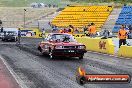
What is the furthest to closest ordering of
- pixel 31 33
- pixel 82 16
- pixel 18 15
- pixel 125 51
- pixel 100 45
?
pixel 18 15, pixel 82 16, pixel 31 33, pixel 100 45, pixel 125 51

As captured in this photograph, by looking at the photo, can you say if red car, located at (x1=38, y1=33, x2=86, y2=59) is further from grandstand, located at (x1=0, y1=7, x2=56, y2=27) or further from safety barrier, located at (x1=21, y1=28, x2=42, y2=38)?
grandstand, located at (x1=0, y1=7, x2=56, y2=27)

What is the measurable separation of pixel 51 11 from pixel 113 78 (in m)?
73.2

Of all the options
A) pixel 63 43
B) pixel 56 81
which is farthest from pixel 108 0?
pixel 56 81

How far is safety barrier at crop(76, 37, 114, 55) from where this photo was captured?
85.3 feet

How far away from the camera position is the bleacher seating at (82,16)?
6744 cm

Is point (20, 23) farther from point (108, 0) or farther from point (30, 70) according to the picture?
point (30, 70)

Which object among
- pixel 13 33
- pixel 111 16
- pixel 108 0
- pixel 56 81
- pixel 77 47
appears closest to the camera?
pixel 56 81

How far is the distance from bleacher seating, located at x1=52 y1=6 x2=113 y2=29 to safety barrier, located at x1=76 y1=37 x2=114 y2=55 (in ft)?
115

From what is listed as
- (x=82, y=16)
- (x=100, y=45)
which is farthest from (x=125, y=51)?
(x=82, y=16)

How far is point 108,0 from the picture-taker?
89125 mm

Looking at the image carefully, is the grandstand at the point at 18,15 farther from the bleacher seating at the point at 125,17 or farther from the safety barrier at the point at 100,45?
the safety barrier at the point at 100,45

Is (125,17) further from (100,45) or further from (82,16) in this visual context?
(100,45)

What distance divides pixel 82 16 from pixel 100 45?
43042 millimetres

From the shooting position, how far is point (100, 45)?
1082 inches
